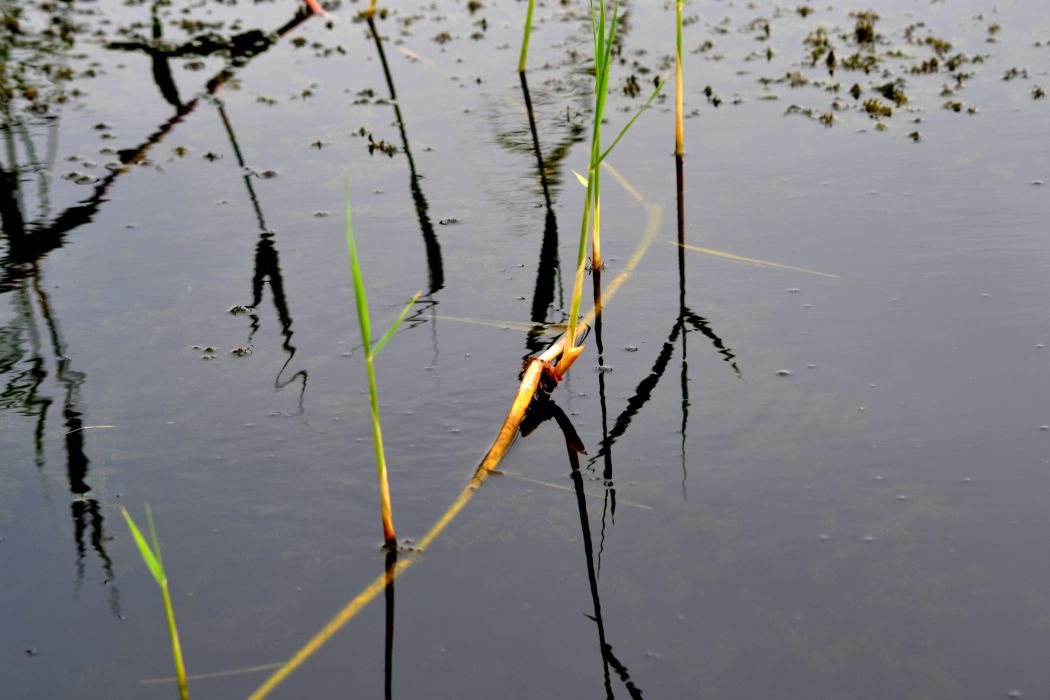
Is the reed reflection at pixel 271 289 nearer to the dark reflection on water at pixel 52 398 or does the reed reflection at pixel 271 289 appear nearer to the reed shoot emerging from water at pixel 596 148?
the dark reflection on water at pixel 52 398

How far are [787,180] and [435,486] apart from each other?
2.77 meters

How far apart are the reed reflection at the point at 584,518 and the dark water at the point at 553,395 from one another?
A: 0.01m

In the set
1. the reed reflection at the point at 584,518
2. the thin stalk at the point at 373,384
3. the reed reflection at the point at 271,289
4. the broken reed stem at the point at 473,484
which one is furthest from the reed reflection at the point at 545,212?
the thin stalk at the point at 373,384

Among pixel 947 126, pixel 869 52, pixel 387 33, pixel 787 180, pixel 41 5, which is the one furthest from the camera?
pixel 41 5

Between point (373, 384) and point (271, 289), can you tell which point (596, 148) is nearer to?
point (373, 384)

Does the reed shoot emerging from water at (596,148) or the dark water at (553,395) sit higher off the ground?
the reed shoot emerging from water at (596,148)

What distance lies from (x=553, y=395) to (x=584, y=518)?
2.36 ft

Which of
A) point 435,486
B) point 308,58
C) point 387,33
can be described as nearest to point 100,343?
point 435,486

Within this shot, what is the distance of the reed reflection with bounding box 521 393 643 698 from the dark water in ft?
0.04

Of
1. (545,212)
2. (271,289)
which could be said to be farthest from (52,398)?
(545,212)

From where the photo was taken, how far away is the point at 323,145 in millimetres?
6078

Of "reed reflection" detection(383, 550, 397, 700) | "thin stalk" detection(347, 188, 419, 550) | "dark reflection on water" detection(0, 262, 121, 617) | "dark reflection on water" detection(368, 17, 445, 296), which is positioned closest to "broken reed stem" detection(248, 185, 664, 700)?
"reed reflection" detection(383, 550, 397, 700)

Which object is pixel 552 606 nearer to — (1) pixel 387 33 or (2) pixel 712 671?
(2) pixel 712 671

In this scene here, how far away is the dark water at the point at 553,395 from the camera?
8.93ft
